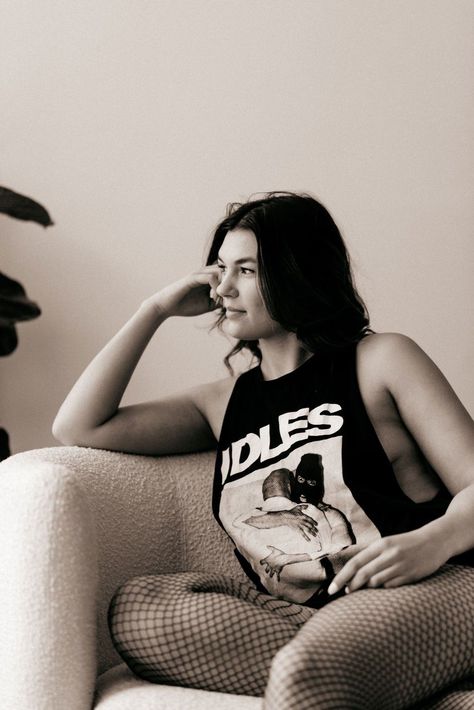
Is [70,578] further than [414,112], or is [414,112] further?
[414,112]

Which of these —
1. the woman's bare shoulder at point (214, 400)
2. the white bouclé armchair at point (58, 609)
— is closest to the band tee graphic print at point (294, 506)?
the woman's bare shoulder at point (214, 400)

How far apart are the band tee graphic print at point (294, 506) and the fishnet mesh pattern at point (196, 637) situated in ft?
0.46

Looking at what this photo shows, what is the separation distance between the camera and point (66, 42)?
6.57 ft

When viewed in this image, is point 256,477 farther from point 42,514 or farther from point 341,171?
point 341,171

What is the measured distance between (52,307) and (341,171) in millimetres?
673

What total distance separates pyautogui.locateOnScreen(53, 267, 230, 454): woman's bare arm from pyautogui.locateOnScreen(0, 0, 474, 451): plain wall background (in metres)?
0.50

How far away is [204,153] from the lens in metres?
1.99

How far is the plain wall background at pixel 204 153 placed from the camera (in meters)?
1.95

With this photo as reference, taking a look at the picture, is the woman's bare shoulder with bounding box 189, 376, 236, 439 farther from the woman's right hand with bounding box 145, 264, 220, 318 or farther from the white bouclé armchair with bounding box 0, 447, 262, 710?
the white bouclé armchair with bounding box 0, 447, 262, 710

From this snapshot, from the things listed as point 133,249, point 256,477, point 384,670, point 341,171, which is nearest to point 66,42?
point 133,249

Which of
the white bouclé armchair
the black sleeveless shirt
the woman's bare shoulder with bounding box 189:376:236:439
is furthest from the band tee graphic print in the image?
the white bouclé armchair

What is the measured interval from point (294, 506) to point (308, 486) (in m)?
0.03

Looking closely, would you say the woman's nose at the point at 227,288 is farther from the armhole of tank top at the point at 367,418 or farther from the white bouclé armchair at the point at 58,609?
the white bouclé armchair at the point at 58,609

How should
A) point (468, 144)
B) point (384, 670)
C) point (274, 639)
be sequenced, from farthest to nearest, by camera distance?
point (468, 144) → point (274, 639) → point (384, 670)
